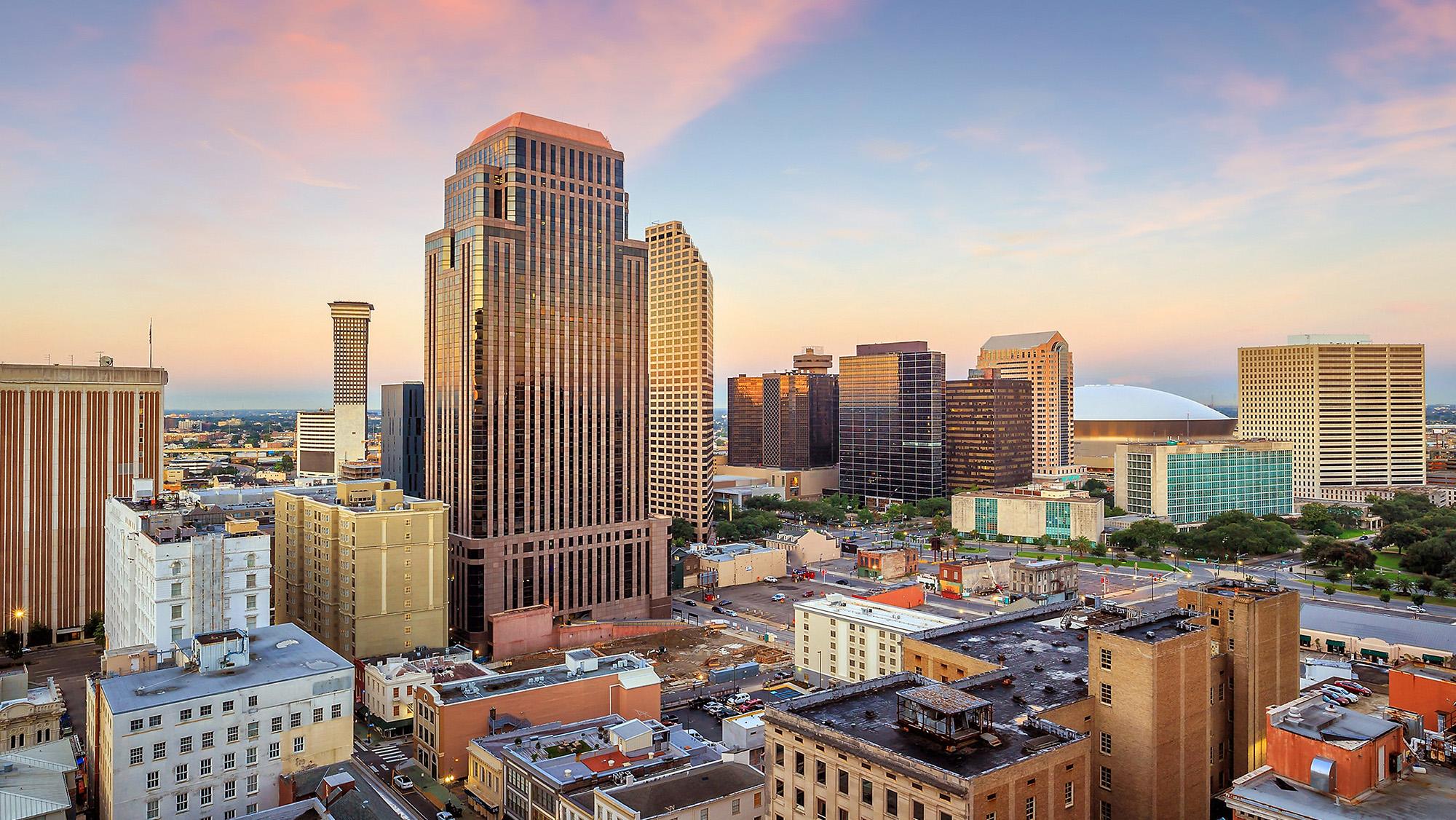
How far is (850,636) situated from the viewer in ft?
292

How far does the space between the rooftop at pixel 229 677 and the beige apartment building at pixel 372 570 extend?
26468 millimetres

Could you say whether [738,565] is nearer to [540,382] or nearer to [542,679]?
[540,382]

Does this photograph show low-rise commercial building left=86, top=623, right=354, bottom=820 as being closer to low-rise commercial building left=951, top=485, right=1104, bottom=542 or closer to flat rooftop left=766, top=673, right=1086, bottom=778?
flat rooftop left=766, top=673, right=1086, bottom=778

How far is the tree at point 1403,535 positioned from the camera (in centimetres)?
15038

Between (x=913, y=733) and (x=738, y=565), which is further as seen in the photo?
(x=738, y=565)

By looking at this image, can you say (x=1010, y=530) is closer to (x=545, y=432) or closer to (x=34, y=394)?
(x=545, y=432)

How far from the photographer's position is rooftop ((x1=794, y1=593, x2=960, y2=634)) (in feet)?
281

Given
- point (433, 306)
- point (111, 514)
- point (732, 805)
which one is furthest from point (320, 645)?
point (433, 306)

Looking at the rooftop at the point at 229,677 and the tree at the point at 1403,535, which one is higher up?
the rooftop at the point at 229,677

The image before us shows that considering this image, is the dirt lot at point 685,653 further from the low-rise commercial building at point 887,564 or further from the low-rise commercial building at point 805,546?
the low-rise commercial building at point 805,546

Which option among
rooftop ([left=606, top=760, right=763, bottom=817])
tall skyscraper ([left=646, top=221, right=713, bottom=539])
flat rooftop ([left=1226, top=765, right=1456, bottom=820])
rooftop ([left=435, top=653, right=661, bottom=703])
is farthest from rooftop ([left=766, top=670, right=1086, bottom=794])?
tall skyscraper ([left=646, top=221, right=713, bottom=539])

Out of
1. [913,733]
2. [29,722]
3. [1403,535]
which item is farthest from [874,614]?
[1403,535]

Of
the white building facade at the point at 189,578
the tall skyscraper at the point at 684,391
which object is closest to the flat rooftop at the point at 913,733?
the white building facade at the point at 189,578

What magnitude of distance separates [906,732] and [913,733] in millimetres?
402
